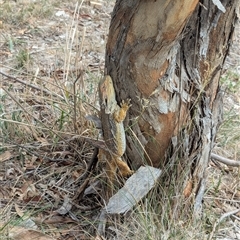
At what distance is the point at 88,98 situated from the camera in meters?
2.78

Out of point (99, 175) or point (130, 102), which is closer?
point (130, 102)

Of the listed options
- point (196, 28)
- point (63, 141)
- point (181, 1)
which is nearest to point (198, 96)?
point (196, 28)

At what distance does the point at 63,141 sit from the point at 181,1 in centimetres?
118

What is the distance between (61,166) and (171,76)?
0.88 meters

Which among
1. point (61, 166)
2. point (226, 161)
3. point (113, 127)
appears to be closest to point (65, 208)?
point (61, 166)

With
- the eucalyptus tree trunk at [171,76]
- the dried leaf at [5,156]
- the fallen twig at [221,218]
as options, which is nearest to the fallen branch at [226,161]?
the fallen twig at [221,218]

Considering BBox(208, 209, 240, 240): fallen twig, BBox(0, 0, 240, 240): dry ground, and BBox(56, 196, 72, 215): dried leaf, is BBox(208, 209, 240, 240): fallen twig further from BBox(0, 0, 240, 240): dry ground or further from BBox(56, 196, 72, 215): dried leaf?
BBox(56, 196, 72, 215): dried leaf

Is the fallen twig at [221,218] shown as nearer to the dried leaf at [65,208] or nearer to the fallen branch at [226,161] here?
the fallen branch at [226,161]

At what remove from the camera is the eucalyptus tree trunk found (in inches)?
71.0

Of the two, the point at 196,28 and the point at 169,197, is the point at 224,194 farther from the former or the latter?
the point at 196,28

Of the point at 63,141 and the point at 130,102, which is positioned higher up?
the point at 130,102

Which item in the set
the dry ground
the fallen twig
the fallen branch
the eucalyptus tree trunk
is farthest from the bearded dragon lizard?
the fallen branch

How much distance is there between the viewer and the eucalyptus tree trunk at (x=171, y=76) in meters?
1.80

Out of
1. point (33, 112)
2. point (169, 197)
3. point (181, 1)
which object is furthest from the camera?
point (33, 112)
